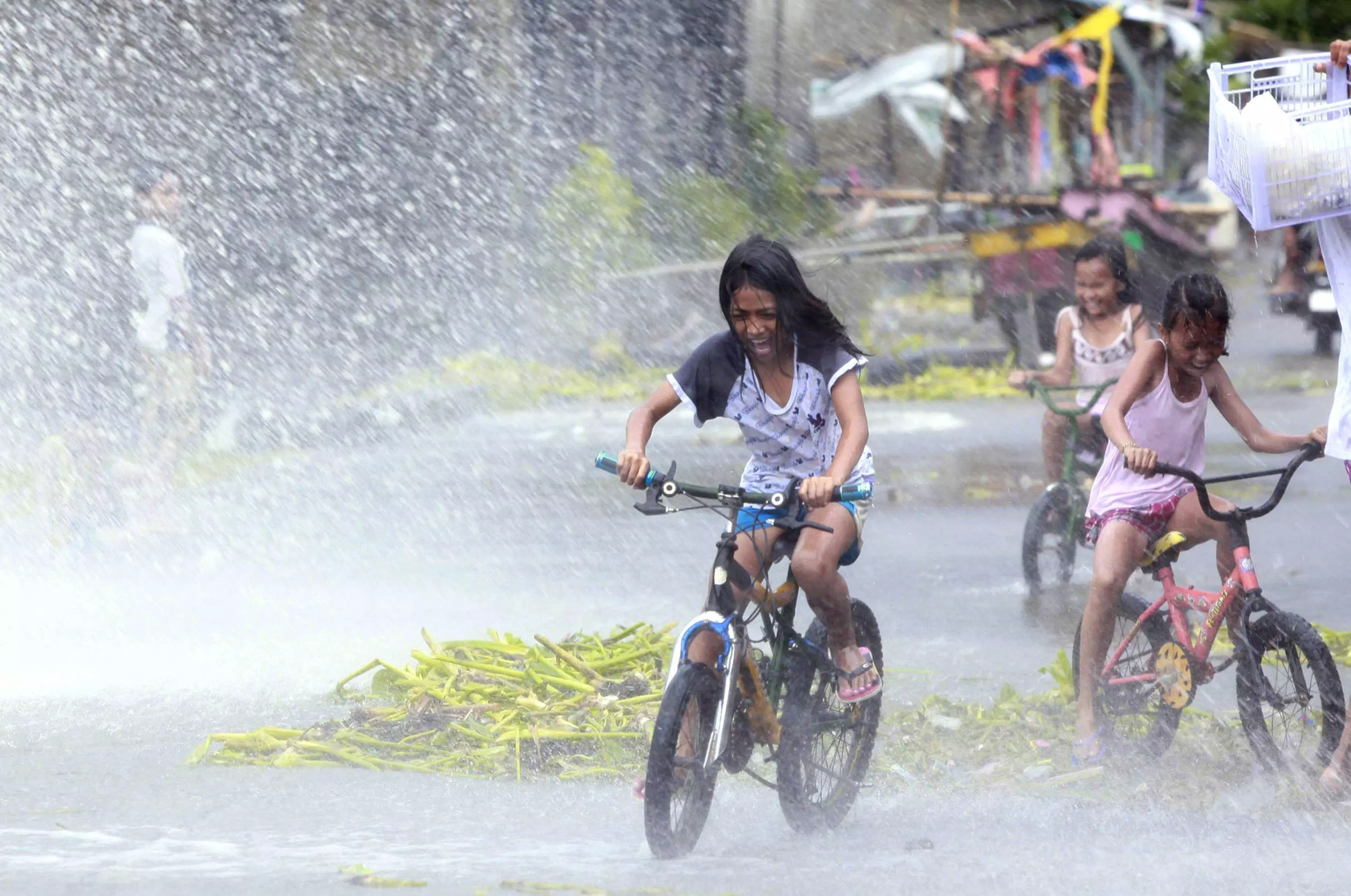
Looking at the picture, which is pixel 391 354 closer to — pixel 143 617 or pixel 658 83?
pixel 658 83

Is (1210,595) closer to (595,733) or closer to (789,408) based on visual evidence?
(789,408)

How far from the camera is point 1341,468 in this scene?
35.2 feet

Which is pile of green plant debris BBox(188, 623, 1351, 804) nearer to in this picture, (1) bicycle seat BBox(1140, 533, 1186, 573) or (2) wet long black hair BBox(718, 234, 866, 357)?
(1) bicycle seat BBox(1140, 533, 1186, 573)

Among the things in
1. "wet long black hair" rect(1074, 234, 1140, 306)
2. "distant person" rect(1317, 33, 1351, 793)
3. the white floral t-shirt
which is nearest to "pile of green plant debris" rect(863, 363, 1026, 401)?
"wet long black hair" rect(1074, 234, 1140, 306)

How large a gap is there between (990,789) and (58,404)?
919cm

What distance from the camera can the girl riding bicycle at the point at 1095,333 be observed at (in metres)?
7.19

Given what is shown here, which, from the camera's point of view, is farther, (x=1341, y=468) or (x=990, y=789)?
(x=1341, y=468)

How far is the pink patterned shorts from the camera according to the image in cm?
486

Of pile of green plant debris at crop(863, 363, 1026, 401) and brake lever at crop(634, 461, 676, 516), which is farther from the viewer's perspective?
pile of green plant debris at crop(863, 363, 1026, 401)

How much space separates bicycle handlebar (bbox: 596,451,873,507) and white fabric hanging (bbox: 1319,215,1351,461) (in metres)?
1.24

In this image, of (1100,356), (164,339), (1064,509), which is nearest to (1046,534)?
(1064,509)

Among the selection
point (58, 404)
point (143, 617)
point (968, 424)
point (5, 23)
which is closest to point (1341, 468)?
point (968, 424)

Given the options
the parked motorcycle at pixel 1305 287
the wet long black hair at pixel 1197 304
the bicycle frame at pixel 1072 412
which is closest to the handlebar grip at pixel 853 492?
the wet long black hair at pixel 1197 304

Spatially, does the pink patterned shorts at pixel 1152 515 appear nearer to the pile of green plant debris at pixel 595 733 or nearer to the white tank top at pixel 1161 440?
the white tank top at pixel 1161 440
